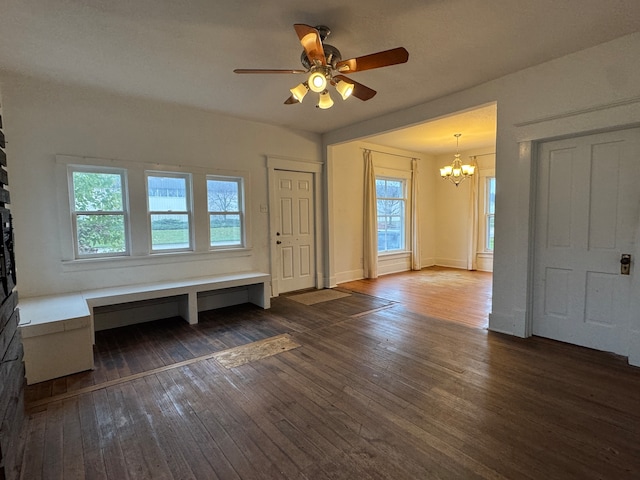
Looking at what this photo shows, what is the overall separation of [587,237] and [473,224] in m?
4.44

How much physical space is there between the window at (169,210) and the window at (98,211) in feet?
1.04

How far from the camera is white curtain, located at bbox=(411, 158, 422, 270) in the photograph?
7.48 meters

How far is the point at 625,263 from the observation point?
2812 mm

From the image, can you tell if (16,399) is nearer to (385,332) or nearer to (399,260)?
(385,332)

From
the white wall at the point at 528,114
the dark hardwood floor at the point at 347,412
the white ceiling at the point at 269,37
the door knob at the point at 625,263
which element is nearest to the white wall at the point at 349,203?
the white wall at the point at 528,114

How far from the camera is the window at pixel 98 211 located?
3.68 m

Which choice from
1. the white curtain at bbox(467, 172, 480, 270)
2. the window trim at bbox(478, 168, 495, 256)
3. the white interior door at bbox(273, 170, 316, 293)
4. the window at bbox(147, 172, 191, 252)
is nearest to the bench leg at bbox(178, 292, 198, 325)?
the window at bbox(147, 172, 191, 252)

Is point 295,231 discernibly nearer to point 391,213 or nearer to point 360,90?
point 391,213

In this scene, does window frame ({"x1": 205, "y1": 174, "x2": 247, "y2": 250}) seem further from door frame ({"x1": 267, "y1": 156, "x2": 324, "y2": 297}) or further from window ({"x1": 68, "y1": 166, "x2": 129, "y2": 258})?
window ({"x1": 68, "y1": 166, "x2": 129, "y2": 258})

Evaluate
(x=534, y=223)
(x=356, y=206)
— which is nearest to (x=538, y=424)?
(x=534, y=223)

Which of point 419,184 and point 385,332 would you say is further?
point 419,184

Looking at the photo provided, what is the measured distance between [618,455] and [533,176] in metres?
2.47

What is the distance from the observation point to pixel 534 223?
3346 millimetres

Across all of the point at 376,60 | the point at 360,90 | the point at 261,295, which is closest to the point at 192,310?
the point at 261,295
